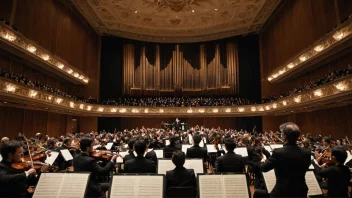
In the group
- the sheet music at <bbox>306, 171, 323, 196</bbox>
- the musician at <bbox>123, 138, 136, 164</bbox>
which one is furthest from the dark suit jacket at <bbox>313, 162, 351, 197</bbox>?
the musician at <bbox>123, 138, 136, 164</bbox>

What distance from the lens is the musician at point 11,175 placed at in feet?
8.72

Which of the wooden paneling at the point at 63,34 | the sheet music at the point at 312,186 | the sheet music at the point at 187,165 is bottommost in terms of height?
the sheet music at the point at 312,186

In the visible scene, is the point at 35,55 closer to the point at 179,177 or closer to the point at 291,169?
the point at 179,177

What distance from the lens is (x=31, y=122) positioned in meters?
14.0

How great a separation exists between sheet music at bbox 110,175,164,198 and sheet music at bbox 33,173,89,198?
0.37 m

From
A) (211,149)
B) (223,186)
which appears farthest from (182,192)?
(211,149)

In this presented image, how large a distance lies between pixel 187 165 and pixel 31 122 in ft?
43.1

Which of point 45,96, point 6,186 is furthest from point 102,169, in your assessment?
point 45,96

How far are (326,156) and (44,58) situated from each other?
14136mm

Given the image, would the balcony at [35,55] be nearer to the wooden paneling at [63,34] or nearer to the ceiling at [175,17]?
the wooden paneling at [63,34]

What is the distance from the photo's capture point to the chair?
116 inches

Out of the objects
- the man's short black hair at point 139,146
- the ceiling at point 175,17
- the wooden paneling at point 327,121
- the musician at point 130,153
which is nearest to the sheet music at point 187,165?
the man's short black hair at point 139,146

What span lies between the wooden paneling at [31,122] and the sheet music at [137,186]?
39.6ft

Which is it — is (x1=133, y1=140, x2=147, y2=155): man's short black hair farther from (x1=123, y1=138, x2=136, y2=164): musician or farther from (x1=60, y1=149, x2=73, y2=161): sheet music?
(x1=60, y1=149, x2=73, y2=161): sheet music
